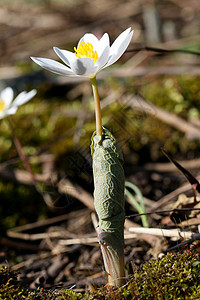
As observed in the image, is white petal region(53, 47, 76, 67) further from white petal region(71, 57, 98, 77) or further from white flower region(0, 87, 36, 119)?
white flower region(0, 87, 36, 119)

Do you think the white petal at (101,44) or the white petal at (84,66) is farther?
the white petal at (101,44)

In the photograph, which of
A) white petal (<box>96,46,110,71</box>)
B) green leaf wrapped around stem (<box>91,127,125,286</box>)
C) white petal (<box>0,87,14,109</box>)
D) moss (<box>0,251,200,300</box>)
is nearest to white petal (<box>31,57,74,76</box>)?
white petal (<box>96,46,110,71</box>)

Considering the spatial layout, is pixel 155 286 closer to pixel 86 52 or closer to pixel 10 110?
pixel 86 52

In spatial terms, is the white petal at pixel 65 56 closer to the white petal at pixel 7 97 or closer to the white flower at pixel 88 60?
the white flower at pixel 88 60

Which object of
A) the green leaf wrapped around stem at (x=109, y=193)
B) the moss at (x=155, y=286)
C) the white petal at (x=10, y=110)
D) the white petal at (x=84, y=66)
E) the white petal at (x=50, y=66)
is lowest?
the moss at (x=155, y=286)

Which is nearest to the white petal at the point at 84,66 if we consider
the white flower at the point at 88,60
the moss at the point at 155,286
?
the white flower at the point at 88,60

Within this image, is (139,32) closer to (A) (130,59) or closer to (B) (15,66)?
(A) (130,59)

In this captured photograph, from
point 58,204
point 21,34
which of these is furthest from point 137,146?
point 21,34

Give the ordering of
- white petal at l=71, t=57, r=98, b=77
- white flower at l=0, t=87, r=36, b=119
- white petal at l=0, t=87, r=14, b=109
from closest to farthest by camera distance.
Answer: white petal at l=71, t=57, r=98, b=77
white flower at l=0, t=87, r=36, b=119
white petal at l=0, t=87, r=14, b=109
